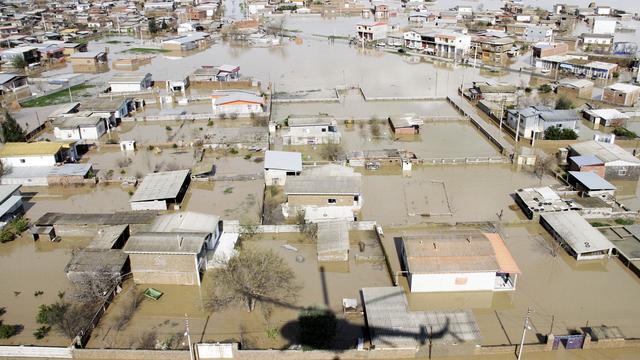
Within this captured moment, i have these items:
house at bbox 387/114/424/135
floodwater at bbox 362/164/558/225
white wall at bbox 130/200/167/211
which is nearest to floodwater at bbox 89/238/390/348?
floodwater at bbox 362/164/558/225

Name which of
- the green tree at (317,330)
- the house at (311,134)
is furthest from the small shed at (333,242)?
the house at (311,134)

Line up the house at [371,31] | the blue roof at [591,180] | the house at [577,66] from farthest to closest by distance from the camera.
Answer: the house at [371,31] < the house at [577,66] < the blue roof at [591,180]

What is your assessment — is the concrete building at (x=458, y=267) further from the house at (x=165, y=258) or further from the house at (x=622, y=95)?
the house at (x=622, y=95)

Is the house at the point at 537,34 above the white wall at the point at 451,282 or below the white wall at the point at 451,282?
above

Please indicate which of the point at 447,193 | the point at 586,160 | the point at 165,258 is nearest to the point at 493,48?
the point at 586,160

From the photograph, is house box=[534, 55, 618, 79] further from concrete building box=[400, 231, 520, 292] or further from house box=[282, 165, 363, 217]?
concrete building box=[400, 231, 520, 292]

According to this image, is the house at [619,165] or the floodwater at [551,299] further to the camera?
the house at [619,165]

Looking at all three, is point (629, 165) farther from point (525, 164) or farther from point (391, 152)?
point (391, 152)
